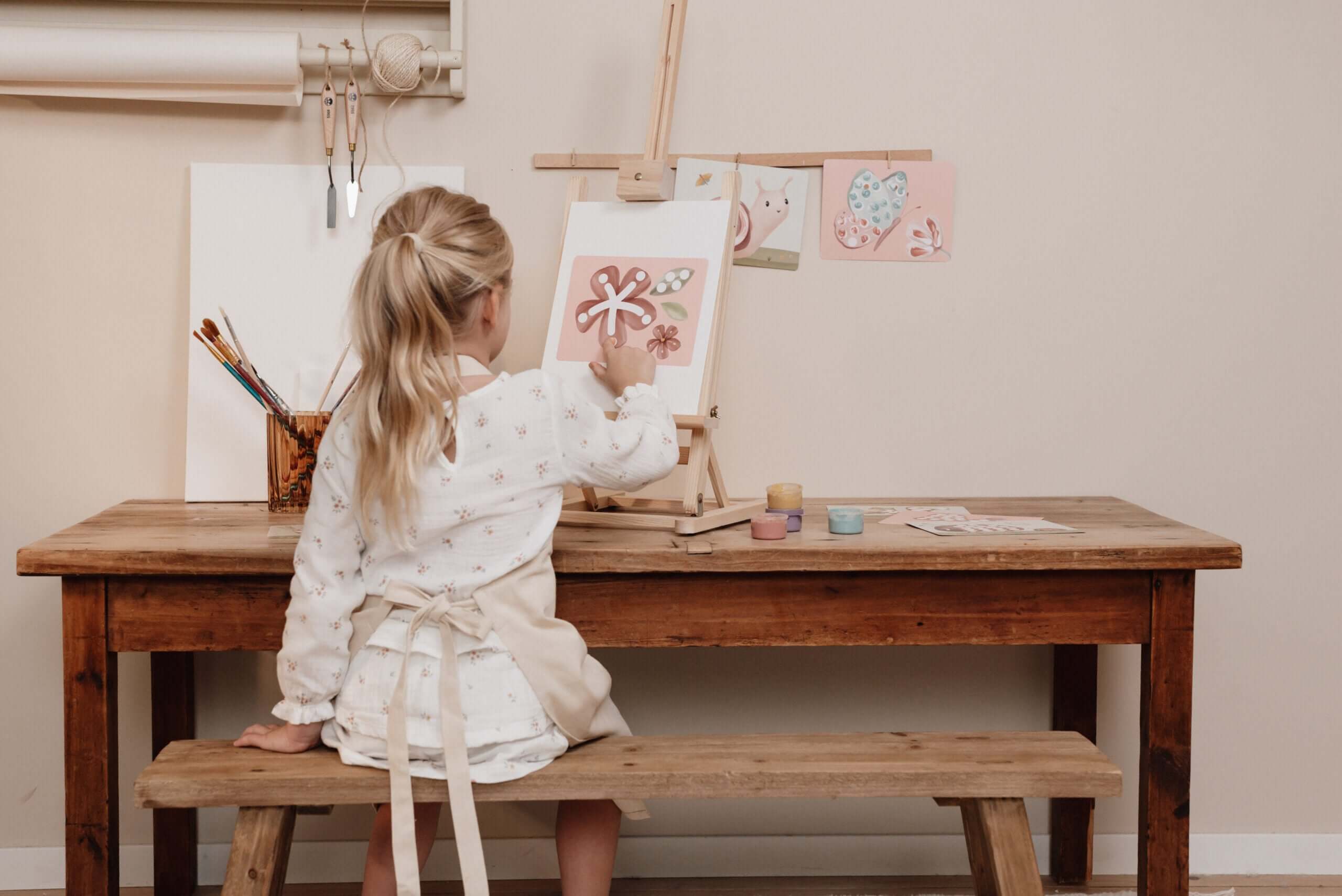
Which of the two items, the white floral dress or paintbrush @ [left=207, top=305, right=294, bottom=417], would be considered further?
paintbrush @ [left=207, top=305, right=294, bottom=417]

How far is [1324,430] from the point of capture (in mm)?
2188

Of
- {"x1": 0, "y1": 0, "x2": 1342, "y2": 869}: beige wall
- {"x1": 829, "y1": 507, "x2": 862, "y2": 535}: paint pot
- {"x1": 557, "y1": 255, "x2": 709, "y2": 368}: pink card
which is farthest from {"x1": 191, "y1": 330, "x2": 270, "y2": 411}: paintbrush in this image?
{"x1": 829, "y1": 507, "x2": 862, "y2": 535}: paint pot

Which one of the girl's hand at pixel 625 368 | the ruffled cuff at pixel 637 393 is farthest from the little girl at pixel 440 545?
the girl's hand at pixel 625 368

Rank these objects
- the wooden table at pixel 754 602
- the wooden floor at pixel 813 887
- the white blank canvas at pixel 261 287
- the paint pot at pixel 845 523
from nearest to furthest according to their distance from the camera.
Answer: the wooden table at pixel 754 602 → the paint pot at pixel 845 523 → the white blank canvas at pixel 261 287 → the wooden floor at pixel 813 887

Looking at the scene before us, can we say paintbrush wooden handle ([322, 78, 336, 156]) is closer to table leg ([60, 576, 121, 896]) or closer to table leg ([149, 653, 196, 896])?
table leg ([60, 576, 121, 896])

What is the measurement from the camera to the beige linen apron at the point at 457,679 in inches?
55.0

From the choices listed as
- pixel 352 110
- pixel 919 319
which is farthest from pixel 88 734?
pixel 919 319

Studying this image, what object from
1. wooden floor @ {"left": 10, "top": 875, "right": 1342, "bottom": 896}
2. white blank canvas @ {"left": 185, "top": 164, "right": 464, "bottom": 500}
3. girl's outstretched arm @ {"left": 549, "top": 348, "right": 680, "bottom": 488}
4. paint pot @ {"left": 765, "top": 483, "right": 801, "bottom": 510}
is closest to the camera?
girl's outstretched arm @ {"left": 549, "top": 348, "right": 680, "bottom": 488}

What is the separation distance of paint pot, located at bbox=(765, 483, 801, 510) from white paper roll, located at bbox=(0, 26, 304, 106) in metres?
1.10

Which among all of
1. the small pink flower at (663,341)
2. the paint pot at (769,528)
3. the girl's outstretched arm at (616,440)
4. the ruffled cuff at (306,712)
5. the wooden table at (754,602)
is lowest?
the ruffled cuff at (306,712)

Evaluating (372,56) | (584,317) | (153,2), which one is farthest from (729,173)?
(153,2)

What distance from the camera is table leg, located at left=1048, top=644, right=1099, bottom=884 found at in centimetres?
214

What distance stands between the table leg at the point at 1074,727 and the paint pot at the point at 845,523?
0.65 m

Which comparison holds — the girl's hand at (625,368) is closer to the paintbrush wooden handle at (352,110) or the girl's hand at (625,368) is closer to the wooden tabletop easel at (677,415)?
the wooden tabletop easel at (677,415)
